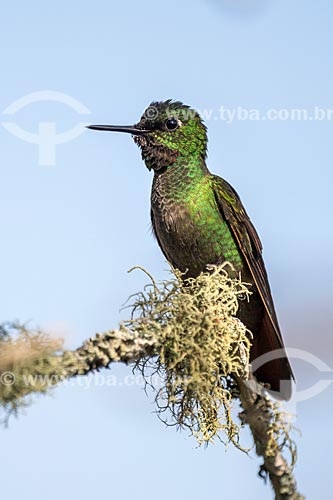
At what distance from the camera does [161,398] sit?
123 inches

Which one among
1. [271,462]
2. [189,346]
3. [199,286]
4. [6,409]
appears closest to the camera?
[6,409]

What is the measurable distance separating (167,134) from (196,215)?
0.56 m

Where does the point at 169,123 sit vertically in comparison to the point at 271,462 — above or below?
above

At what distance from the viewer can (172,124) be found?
4.77 metres

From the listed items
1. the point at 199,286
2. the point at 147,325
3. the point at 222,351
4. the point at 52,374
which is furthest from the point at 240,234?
the point at 52,374

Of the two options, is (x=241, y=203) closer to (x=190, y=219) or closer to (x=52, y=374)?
(x=190, y=219)

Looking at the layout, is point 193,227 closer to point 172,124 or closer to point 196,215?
point 196,215

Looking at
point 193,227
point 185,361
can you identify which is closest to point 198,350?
point 185,361

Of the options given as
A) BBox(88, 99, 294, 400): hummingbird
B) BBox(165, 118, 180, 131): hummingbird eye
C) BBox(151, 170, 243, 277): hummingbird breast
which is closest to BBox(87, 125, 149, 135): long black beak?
BBox(88, 99, 294, 400): hummingbird

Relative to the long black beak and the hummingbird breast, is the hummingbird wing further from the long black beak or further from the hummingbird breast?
the long black beak

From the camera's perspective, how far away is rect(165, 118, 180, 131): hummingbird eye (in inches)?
188

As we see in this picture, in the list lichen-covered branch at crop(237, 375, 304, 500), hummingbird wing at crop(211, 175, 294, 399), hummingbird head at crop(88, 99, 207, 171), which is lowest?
lichen-covered branch at crop(237, 375, 304, 500)

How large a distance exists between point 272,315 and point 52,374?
247cm

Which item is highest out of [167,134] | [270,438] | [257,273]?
[167,134]
